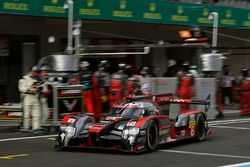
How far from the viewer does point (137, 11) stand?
822 inches

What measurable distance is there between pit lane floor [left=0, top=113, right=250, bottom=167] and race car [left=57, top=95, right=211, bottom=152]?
0.19 m

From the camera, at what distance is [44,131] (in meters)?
14.5

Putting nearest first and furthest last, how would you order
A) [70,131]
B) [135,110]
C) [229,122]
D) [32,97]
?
[70,131]
[135,110]
[32,97]
[229,122]

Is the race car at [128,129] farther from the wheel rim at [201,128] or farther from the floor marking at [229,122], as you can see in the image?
the floor marking at [229,122]

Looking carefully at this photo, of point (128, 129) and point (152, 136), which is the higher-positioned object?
point (128, 129)

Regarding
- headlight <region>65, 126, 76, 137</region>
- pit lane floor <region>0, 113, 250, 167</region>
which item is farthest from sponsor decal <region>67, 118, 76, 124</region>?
pit lane floor <region>0, 113, 250, 167</region>

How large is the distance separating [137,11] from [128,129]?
11089 mm

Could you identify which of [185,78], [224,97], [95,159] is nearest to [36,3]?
[185,78]

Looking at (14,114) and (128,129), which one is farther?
(14,114)

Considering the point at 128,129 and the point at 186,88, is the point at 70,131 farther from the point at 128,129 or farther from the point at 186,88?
the point at 186,88

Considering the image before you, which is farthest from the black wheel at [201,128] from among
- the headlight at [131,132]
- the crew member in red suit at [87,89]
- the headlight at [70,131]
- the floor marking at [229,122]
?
the floor marking at [229,122]

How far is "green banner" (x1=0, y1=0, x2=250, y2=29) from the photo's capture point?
17375 mm

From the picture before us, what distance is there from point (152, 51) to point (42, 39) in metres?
6.54

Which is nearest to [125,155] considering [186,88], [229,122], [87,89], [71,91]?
[71,91]
